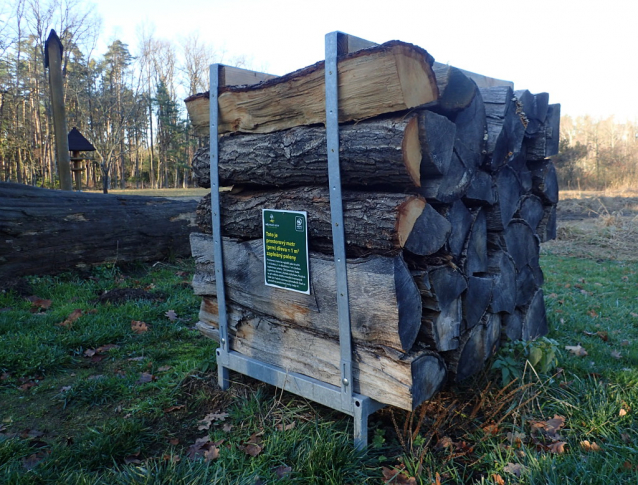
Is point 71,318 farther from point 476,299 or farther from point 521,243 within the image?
point 521,243

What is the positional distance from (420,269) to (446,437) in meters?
1.00

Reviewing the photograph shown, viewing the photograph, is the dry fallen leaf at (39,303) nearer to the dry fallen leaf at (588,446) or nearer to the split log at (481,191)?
the split log at (481,191)

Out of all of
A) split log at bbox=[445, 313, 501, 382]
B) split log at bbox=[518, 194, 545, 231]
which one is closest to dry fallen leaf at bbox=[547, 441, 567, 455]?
split log at bbox=[445, 313, 501, 382]

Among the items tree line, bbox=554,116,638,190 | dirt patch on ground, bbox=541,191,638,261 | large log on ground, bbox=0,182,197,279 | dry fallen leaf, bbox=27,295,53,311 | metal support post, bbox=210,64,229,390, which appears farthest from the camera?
tree line, bbox=554,116,638,190

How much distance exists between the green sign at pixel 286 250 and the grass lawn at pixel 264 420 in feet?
2.81

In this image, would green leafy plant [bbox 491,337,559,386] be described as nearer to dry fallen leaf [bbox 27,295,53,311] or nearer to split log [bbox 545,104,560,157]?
split log [bbox 545,104,560,157]

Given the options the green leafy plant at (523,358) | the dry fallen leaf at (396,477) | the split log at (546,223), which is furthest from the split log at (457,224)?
the split log at (546,223)

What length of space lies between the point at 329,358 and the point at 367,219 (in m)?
0.93

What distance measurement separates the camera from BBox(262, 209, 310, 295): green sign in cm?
288

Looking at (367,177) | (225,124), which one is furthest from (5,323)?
(367,177)

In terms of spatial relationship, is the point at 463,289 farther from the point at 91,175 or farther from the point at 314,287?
the point at 91,175

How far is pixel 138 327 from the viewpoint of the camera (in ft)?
15.9

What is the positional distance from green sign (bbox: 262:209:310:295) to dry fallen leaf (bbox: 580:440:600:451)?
5.65 feet

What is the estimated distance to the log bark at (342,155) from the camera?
2.40m
